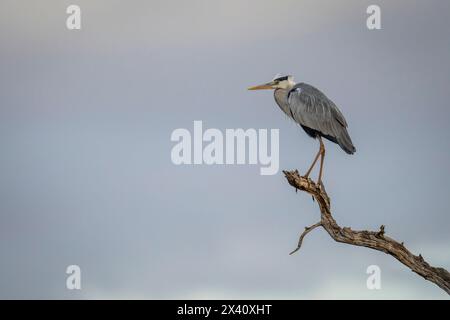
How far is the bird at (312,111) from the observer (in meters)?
16.1

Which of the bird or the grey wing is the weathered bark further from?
the grey wing

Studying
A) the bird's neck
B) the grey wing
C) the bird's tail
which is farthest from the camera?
the bird's neck

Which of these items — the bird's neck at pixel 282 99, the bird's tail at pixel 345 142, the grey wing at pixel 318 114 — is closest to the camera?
the bird's tail at pixel 345 142

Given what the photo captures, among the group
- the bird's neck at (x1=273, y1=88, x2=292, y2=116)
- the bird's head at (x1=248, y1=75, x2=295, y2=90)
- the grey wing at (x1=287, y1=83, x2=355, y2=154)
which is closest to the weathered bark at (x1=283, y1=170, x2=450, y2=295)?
the grey wing at (x1=287, y1=83, x2=355, y2=154)

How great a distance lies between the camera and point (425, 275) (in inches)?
514

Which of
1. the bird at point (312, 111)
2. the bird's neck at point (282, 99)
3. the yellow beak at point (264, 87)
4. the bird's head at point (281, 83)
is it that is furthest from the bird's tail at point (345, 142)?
the yellow beak at point (264, 87)

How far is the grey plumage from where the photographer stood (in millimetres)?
16109

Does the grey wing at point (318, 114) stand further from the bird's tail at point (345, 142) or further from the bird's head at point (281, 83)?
the bird's head at point (281, 83)

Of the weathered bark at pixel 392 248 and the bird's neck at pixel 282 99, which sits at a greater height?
the bird's neck at pixel 282 99

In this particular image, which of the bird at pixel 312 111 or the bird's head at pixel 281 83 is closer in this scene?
the bird at pixel 312 111

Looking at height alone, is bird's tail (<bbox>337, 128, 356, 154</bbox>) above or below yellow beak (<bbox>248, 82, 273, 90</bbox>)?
below

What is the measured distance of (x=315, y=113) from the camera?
16438 mm
